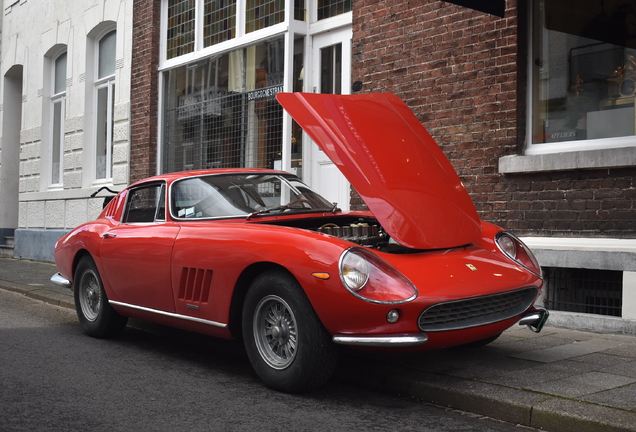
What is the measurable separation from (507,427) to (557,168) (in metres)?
3.52

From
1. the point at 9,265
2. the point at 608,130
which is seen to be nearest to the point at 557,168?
the point at 608,130

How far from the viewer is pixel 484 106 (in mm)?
7348

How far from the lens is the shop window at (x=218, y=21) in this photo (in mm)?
11398

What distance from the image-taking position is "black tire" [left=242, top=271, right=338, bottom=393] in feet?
13.4

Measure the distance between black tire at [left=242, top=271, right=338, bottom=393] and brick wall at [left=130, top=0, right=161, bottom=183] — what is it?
8779 mm

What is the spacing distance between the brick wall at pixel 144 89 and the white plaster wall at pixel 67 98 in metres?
0.19

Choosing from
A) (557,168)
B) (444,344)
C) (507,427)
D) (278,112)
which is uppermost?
(278,112)

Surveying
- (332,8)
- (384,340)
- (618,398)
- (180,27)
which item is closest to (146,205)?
(384,340)

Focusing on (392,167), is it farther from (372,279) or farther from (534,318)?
(534,318)

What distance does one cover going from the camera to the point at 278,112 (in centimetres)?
1032

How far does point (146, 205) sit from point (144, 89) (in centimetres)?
743

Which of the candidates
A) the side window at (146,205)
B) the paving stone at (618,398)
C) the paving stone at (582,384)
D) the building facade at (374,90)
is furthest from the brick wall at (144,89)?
the paving stone at (618,398)

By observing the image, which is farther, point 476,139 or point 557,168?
point 476,139

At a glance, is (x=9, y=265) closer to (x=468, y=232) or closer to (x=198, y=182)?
(x=198, y=182)
